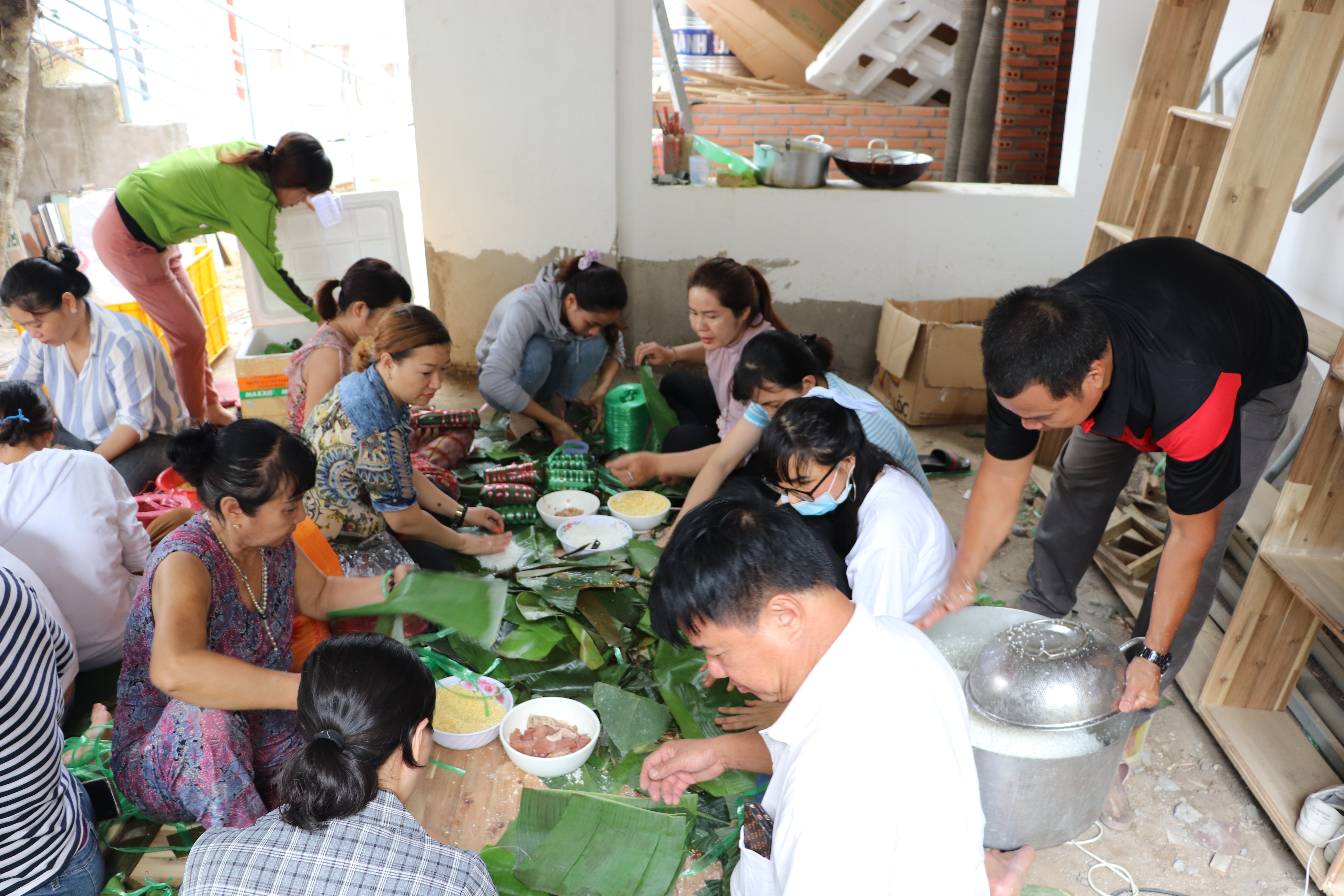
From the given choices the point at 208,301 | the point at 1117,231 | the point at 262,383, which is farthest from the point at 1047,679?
the point at 208,301

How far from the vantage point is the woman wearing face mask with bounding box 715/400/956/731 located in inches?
84.1

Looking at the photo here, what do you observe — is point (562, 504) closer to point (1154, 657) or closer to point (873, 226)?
point (1154, 657)

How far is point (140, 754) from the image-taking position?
209 centimetres

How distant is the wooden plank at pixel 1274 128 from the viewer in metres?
2.65

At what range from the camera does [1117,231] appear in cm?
373

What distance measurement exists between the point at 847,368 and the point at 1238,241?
2666mm

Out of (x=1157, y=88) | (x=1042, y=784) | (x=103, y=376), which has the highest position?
(x=1157, y=88)

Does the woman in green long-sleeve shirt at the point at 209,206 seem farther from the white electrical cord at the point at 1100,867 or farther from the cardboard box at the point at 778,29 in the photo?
the cardboard box at the point at 778,29

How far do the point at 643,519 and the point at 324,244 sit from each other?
2.35 metres

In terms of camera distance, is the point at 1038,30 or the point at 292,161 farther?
the point at 1038,30

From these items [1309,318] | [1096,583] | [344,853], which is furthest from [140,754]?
[1309,318]

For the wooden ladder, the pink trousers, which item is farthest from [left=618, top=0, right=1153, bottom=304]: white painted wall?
the pink trousers

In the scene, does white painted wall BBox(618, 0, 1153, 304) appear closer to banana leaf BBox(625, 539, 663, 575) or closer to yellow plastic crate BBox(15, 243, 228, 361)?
banana leaf BBox(625, 539, 663, 575)

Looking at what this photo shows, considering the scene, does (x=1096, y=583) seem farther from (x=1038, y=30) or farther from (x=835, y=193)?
(x=1038, y=30)
